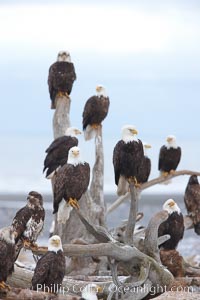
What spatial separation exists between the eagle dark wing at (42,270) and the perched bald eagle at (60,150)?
2964mm

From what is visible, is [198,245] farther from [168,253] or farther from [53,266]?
[53,266]

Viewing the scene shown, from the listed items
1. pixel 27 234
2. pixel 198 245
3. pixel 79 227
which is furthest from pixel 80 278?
pixel 198 245

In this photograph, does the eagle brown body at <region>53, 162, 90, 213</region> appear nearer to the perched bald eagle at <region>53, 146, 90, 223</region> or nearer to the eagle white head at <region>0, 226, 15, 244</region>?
the perched bald eagle at <region>53, 146, 90, 223</region>

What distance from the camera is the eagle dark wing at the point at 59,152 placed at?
44.0ft

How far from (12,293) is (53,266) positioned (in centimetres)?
45

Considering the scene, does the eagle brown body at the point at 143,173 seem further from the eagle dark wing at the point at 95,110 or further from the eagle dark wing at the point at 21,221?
the eagle dark wing at the point at 21,221

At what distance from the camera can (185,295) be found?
35.6 ft

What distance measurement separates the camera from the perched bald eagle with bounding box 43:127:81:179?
1341cm

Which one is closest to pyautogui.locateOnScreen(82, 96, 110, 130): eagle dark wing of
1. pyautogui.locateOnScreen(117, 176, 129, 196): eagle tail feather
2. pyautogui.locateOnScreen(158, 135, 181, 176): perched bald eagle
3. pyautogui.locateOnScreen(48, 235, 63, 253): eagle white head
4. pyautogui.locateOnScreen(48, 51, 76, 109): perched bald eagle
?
pyautogui.locateOnScreen(48, 51, 76, 109): perched bald eagle

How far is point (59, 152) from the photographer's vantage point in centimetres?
1349

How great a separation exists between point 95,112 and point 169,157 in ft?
3.70

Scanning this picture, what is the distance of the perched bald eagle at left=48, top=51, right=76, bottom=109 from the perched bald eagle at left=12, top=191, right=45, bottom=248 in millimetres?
3347

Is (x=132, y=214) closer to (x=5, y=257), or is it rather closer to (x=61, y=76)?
(x=5, y=257)

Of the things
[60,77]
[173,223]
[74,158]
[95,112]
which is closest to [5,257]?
[74,158]
